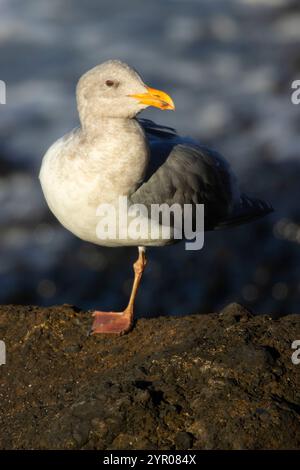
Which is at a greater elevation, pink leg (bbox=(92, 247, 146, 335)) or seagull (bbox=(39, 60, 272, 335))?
seagull (bbox=(39, 60, 272, 335))

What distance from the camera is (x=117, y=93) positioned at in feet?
23.9

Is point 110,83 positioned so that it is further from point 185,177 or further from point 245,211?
point 245,211

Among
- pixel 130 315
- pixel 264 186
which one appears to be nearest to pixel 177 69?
pixel 264 186

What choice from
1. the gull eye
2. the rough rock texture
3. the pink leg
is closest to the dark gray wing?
the gull eye

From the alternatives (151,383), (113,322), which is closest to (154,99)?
(113,322)

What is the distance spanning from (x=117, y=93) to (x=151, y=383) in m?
2.16

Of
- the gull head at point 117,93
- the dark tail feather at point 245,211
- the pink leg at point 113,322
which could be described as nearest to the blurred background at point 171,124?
the dark tail feather at point 245,211

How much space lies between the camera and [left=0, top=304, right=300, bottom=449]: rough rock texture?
5.88 meters

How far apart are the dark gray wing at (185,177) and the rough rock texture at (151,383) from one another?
1.01 m

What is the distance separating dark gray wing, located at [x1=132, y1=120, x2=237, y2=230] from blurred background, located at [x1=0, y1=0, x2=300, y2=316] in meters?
5.08

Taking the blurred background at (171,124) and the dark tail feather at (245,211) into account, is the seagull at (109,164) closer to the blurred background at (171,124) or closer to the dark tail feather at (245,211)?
the dark tail feather at (245,211)

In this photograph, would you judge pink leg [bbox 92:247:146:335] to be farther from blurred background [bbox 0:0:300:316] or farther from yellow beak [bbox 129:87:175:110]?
blurred background [bbox 0:0:300:316]

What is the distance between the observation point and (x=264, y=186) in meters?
15.2

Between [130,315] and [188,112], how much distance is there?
37.7 feet
